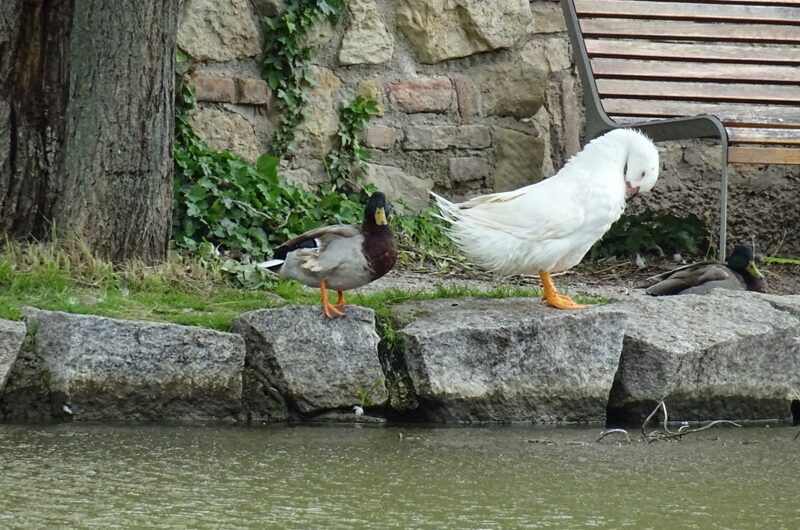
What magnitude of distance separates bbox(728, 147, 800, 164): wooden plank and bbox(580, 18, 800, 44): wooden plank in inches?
45.4

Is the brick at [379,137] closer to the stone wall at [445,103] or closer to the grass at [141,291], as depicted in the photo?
the stone wall at [445,103]

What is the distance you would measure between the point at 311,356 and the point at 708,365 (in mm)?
1278

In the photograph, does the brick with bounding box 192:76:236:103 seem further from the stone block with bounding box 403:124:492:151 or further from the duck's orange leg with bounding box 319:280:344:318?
the duck's orange leg with bounding box 319:280:344:318

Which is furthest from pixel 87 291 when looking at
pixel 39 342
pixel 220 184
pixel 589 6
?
pixel 589 6

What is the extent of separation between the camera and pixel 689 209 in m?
7.16

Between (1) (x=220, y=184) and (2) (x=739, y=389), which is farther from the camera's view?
(1) (x=220, y=184)

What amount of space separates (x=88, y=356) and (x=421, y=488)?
1.17 metres

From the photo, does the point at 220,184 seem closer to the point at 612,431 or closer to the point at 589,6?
the point at 589,6

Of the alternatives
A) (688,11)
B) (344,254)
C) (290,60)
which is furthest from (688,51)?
(344,254)

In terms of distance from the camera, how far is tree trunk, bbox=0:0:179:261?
15.7ft

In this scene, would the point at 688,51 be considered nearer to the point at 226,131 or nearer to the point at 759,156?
the point at 759,156

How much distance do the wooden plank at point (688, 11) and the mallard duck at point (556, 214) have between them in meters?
2.11

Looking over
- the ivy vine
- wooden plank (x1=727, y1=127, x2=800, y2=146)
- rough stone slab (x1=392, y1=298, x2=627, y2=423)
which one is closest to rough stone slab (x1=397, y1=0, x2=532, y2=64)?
the ivy vine

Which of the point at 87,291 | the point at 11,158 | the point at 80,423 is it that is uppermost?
the point at 11,158
